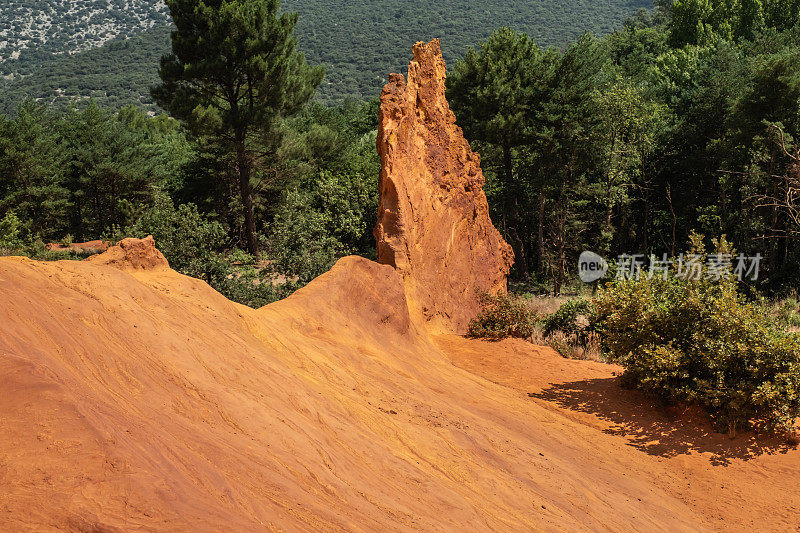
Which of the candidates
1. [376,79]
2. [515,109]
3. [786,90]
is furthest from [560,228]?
[376,79]

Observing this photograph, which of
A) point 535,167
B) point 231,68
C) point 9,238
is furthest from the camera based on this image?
point 535,167

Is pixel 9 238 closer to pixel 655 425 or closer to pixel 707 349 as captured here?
pixel 655 425

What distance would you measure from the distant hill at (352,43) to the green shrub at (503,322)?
73.7 meters

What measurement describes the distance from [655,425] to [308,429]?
6.01 meters

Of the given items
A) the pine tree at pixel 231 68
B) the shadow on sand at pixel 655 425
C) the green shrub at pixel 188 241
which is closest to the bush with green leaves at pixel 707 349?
the shadow on sand at pixel 655 425

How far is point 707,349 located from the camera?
9336 millimetres

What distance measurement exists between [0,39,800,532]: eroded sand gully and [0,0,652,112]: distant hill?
78.6 metres

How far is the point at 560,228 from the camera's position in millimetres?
26266

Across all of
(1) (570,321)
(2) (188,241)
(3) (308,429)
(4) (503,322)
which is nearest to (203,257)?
(2) (188,241)

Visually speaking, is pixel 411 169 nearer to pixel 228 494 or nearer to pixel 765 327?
pixel 765 327

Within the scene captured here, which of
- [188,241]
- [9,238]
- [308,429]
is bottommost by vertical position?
[9,238]

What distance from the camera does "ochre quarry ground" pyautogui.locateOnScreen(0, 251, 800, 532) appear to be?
11.9ft

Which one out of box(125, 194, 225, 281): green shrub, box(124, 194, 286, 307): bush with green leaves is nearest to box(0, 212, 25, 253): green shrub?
box(125, 194, 225, 281): green shrub

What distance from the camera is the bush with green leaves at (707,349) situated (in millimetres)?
8617
